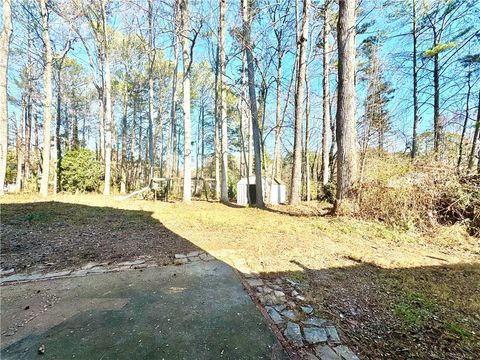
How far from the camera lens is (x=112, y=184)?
1541cm

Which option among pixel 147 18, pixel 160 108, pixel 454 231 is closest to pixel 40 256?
pixel 454 231

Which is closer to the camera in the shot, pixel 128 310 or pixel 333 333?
pixel 333 333

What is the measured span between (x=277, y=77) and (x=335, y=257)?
29.5 ft

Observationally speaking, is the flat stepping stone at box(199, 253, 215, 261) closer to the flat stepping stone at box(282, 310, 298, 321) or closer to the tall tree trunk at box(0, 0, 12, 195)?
the flat stepping stone at box(282, 310, 298, 321)

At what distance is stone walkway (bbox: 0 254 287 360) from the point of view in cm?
140

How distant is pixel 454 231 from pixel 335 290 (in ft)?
9.95

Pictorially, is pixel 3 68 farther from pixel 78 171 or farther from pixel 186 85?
pixel 186 85

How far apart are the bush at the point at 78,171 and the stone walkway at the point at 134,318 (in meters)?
11.8

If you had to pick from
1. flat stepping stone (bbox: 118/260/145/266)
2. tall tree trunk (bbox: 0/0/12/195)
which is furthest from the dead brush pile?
tall tree trunk (bbox: 0/0/12/195)

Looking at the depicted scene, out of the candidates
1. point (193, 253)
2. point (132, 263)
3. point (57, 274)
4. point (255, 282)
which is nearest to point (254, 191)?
point (193, 253)

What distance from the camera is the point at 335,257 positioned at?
9.60ft

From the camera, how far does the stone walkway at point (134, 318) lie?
1.40m

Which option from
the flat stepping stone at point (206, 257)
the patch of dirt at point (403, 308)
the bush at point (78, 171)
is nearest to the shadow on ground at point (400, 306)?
the patch of dirt at point (403, 308)

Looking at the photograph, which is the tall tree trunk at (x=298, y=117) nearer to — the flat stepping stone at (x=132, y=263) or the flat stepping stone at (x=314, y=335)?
the flat stepping stone at (x=132, y=263)
